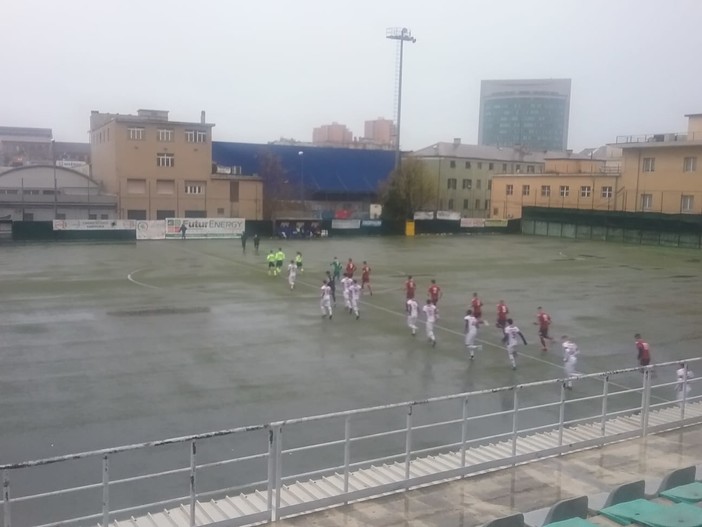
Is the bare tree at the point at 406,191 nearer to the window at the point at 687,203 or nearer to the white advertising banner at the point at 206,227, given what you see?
the white advertising banner at the point at 206,227

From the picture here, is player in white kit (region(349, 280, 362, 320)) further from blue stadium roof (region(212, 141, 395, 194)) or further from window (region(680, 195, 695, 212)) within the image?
blue stadium roof (region(212, 141, 395, 194))

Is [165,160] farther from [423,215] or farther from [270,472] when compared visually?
[270,472]

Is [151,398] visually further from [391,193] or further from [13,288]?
[391,193]

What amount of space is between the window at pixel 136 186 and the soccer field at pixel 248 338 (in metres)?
22.4

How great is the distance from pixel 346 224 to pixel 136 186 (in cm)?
1951

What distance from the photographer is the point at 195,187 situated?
6812 cm

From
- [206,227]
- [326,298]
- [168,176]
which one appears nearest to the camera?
[326,298]

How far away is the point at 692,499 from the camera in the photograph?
8273 millimetres

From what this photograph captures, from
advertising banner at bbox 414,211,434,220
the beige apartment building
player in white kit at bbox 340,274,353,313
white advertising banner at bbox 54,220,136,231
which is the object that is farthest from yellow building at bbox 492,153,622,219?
player in white kit at bbox 340,274,353,313

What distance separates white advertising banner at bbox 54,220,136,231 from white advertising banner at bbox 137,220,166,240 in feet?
1.99

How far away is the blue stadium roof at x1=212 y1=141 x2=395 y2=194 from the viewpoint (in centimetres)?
8006

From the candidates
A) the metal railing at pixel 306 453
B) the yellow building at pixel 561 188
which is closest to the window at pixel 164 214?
the yellow building at pixel 561 188

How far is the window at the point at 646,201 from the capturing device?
6644cm

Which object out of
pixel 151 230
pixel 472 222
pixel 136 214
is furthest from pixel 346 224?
pixel 136 214
